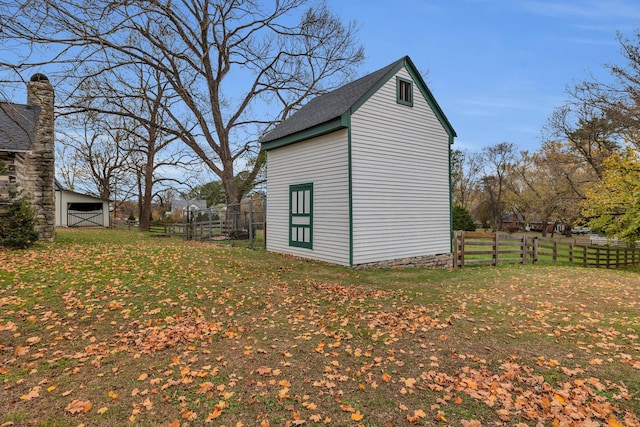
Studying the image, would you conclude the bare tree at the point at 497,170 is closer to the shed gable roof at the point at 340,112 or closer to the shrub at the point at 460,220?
the shrub at the point at 460,220

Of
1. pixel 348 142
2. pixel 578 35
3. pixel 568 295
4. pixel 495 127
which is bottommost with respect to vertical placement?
pixel 568 295

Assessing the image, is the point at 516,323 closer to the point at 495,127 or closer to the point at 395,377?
the point at 395,377

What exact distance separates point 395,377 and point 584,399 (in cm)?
181

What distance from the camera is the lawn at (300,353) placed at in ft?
9.75

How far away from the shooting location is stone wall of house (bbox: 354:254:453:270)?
33.6ft

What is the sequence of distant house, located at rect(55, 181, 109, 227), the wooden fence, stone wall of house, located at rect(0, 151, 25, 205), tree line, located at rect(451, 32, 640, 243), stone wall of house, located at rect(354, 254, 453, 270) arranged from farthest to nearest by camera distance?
distant house, located at rect(55, 181, 109, 227), tree line, located at rect(451, 32, 640, 243), the wooden fence, stone wall of house, located at rect(0, 151, 25, 205), stone wall of house, located at rect(354, 254, 453, 270)

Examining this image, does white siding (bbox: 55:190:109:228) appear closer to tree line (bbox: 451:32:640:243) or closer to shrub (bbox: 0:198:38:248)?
shrub (bbox: 0:198:38:248)

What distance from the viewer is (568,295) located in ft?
24.5

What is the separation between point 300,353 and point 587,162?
30.9m

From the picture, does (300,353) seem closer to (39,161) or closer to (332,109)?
(332,109)

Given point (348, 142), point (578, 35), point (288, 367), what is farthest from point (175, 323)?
point (578, 35)

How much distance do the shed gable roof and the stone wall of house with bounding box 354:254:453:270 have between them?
4410mm

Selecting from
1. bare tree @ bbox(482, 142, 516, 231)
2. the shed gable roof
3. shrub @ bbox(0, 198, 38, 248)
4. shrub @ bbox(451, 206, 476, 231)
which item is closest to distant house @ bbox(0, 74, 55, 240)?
shrub @ bbox(0, 198, 38, 248)

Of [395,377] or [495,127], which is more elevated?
[495,127]
